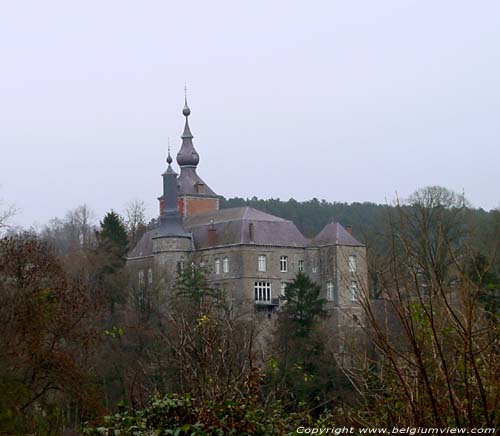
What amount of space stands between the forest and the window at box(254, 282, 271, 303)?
439cm

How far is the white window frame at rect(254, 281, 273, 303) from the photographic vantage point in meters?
57.4

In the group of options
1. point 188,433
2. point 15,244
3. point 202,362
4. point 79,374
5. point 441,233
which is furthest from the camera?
point 15,244

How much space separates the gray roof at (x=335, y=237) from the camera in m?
58.7

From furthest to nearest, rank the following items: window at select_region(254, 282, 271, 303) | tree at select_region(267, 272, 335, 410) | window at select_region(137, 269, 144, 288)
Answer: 1. window at select_region(254, 282, 271, 303)
2. window at select_region(137, 269, 144, 288)
3. tree at select_region(267, 272, 335, 410)

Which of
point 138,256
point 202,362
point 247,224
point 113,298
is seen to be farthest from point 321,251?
point 202,362

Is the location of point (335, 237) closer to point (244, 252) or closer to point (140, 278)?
point (244, 252)

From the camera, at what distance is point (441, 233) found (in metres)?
5.44

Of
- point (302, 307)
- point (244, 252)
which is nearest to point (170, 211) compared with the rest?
point (244, 252)

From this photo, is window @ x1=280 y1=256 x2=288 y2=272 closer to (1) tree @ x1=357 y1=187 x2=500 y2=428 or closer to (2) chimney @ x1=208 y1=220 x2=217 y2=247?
(2) chimney @ x1=208 y1=220 x2=217 y2=247

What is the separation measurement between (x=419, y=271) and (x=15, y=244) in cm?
1984

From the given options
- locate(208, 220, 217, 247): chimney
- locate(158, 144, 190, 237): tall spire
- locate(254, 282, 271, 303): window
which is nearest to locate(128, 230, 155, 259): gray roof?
locate(158, 144, 190, 237): tall spire

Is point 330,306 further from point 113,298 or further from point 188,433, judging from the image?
point 188,433

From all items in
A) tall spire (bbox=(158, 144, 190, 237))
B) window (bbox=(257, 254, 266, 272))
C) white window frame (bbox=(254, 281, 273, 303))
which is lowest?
white window frame (bbox=(254, 281, 273, 303))

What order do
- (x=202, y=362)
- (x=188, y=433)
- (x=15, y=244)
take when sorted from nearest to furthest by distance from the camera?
(x=188, y=433), (x=202, y=362), (x=15, y=244)
